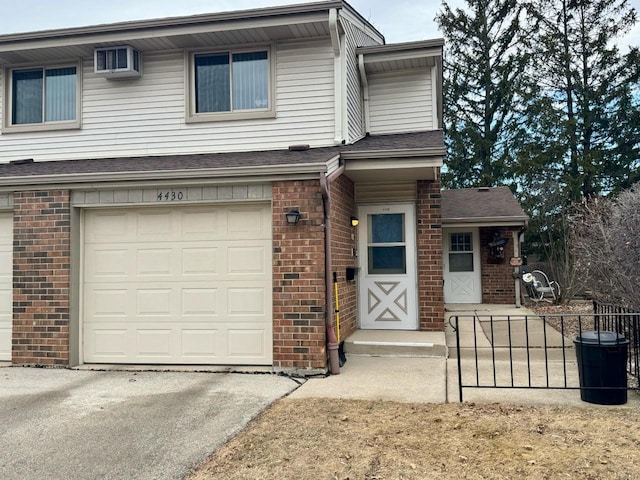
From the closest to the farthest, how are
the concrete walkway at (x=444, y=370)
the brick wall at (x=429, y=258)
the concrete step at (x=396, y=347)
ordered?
the concrete walkway at (x=444, y=370), the concrete step at (x=396, y=347), the brick wall at (x=429, y=258)

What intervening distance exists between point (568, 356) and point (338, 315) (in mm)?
3346

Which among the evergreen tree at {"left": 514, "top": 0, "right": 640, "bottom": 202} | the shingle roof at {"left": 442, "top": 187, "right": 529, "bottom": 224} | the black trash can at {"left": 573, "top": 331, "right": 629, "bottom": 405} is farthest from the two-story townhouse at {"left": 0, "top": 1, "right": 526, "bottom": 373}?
the evergreen tree at {"left": 514, "top": 0, "right": 640, "bottom": 202}

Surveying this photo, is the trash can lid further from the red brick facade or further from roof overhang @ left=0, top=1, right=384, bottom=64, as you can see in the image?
roof overhang @ left=0, top=1, right=384, bottom=64

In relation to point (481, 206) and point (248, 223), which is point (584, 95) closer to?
point (481, 206)

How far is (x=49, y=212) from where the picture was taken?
693cm

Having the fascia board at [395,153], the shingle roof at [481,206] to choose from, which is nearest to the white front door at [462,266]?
the shingle roof at [481,206]

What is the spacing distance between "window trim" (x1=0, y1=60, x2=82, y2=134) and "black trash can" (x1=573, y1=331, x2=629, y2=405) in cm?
809

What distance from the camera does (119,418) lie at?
4684 mm

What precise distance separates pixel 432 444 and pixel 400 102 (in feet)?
21.8

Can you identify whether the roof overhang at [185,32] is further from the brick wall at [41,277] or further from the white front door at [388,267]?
the white front door at [388,267]

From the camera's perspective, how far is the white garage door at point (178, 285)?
6719 millimetres

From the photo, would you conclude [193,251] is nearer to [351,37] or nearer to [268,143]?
[268,143]

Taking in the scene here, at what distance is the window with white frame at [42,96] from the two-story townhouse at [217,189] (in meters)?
0.03

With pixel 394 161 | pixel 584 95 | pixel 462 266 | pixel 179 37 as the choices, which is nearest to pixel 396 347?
pixel 394 161
